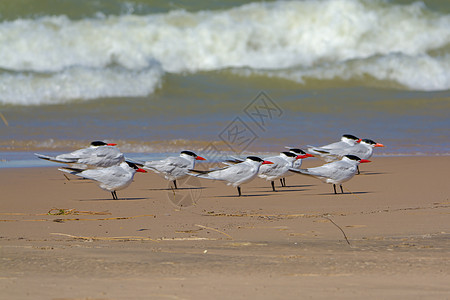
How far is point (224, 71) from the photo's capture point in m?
22.3

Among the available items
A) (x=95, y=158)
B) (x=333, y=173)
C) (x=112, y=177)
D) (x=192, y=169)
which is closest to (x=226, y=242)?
(x=112, y=177)

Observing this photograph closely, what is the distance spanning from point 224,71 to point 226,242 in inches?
698

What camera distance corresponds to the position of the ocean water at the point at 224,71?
47.9 ft

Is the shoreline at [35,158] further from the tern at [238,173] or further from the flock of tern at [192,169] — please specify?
the tern at [238,173]

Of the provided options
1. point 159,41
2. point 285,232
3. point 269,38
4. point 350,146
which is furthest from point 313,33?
point 285,232

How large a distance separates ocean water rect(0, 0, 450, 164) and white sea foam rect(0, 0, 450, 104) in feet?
0.14

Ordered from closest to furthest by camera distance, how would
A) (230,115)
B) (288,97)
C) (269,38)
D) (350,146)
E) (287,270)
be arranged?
(287,270), (350,146), (230,115), (288,97), (269,38)

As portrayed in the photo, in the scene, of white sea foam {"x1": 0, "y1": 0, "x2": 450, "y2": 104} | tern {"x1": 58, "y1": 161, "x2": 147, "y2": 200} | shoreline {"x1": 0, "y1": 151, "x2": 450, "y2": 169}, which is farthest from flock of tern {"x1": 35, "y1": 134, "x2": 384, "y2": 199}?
white sea foam {"x1": 0, "y1": 0, "x2": 450, "y2": 104}

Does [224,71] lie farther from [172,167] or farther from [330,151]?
[172,167]

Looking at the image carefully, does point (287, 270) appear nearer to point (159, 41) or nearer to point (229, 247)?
point (229, 247)

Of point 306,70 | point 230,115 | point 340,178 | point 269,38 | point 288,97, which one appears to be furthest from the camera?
point 269,38

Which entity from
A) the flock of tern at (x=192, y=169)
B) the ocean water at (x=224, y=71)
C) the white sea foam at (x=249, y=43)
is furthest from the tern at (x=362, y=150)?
the white sea foam at (x=249, y=43)

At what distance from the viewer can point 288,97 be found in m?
18.7

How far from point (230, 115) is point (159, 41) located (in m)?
7.97
